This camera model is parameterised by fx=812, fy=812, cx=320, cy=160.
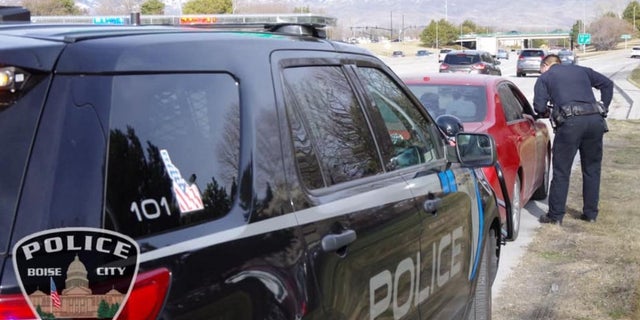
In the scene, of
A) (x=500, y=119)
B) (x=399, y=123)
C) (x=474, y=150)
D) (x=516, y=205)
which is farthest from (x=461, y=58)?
(x=399, y=123)

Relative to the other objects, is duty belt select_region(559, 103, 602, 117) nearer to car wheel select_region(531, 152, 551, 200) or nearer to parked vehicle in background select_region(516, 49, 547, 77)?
car wheel select_region(531, 152, 551, 200)

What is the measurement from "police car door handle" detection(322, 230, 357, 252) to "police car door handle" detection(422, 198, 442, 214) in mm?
870

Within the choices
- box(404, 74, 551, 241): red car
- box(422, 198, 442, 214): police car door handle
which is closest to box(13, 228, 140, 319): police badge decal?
box(422, 198, 442, 214): police car door handle

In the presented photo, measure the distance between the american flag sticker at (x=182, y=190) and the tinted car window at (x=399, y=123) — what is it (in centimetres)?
139

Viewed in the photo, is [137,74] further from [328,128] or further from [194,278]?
[328,128]

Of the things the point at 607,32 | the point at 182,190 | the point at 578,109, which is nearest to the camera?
the point at 182,190

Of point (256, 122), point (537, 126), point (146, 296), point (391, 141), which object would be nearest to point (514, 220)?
point (537, 126)

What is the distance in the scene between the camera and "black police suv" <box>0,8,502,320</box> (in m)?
1.96

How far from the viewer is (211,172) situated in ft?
7.61

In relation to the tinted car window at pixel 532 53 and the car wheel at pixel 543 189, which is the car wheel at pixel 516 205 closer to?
the car wheel at pixel 543 189

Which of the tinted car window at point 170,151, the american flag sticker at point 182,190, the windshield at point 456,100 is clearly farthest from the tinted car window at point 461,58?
the american flag sticker at point 182,190

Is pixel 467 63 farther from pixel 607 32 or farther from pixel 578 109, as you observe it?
pixel 607 32

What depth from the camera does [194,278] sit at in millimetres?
2096

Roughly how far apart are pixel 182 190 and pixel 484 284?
10.3ft
